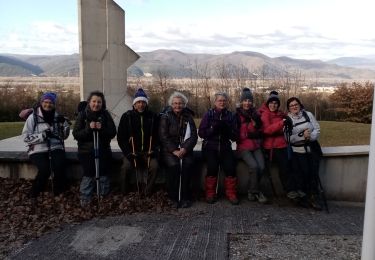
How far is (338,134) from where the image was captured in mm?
12258

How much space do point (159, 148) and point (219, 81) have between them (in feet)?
41.8

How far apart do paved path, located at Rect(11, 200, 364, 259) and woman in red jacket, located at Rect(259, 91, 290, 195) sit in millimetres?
548

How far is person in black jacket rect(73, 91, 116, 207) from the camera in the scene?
6383 mm

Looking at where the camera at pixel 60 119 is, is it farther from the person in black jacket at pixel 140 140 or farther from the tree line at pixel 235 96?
the tree line at pixel 235 96

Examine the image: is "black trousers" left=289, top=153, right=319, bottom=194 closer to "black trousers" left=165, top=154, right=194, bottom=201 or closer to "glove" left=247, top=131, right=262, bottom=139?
"glove" left=247, top=131, right=262, bottom=139

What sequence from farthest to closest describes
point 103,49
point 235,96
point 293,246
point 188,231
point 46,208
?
point 235,96 → point 103,49 → point 46,208 → point 188,231 → point 293,246

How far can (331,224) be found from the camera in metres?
5.73

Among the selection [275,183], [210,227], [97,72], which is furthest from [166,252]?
[97,72]

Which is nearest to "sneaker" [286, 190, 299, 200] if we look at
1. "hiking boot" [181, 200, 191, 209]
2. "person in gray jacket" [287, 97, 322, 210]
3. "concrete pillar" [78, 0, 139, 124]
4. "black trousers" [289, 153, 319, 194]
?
"person in gray jacket" [287, 97, 322, 210]

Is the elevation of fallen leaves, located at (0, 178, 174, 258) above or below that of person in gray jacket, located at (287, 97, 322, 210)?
below

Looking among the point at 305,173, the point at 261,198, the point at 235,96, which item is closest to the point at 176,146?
the point at 261,198

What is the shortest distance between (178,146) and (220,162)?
64 centimetres

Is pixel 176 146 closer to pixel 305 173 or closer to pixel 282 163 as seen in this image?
pixel 282 163

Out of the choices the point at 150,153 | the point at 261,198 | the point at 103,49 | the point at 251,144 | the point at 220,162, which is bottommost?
the point at 261,198
